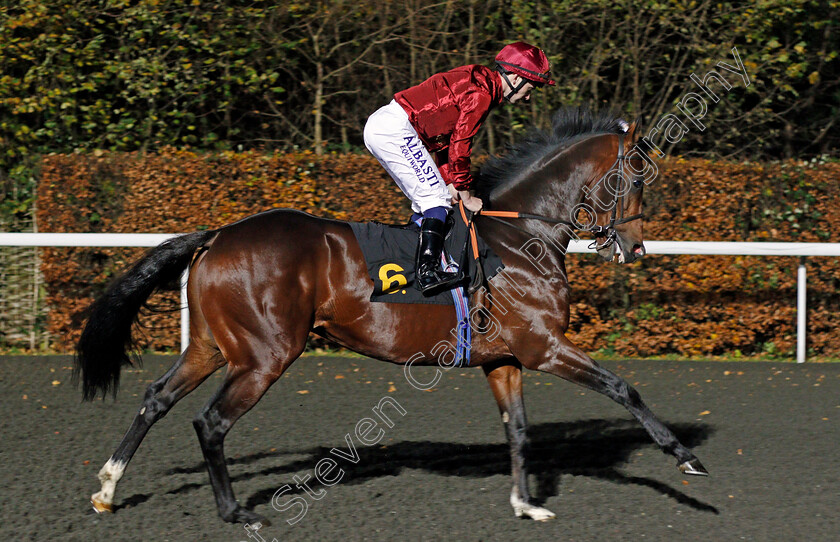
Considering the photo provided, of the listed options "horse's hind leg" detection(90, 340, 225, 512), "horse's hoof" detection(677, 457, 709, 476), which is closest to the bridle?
"horse's hoof" detection(677, 457, 709, 476)

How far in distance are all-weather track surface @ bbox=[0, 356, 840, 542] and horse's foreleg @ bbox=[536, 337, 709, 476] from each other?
0.97ft

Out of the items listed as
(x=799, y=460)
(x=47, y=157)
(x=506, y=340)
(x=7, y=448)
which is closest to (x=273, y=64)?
(x=47, y=157)

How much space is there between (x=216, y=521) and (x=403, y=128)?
201 cm

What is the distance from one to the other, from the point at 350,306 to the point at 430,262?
43 cm

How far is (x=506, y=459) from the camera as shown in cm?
496

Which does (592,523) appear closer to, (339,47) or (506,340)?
(506,340)

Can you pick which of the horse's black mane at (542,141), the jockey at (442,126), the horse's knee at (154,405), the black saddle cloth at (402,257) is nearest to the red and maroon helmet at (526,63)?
the jockey at (442,126)

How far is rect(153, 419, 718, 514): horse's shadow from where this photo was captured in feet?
14.8

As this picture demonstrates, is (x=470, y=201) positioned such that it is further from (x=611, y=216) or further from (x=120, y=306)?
(x=120, y=306)

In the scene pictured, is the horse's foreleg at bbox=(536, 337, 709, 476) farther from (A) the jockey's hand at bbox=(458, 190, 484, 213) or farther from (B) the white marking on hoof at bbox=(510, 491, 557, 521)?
(A) the jockey's hand at bbox=(458, 190, 484, 213)

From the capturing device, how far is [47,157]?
7.99 m

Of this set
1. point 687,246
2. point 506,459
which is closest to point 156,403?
point 506,459

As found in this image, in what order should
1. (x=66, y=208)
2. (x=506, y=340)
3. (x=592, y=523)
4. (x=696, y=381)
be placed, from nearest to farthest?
1. (x=592, y=523)
2. (x=506, y=340)
3. (x=696, y=381)
4. (x=66, y=208)

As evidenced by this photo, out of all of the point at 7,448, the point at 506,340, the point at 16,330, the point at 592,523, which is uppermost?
the point at 506,340
